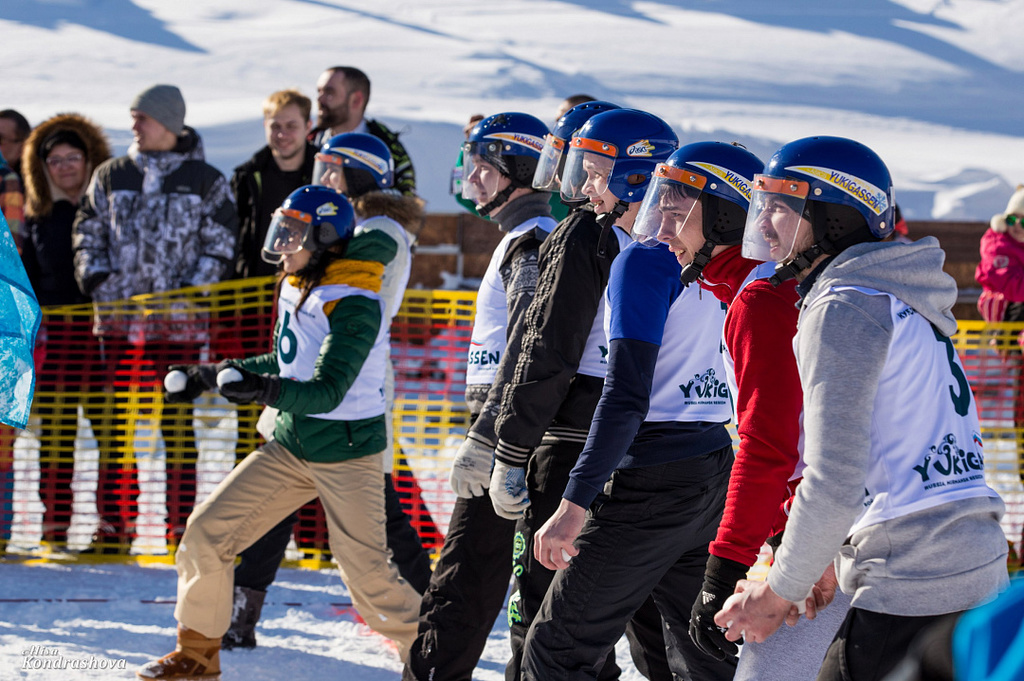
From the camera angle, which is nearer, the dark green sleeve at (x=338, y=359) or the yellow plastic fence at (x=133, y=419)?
the dark green sleeve at (x=338, y=359)

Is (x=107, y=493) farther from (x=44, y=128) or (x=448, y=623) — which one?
(x=448, y=623)

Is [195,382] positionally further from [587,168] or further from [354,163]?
[587,168]

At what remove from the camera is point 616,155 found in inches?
131

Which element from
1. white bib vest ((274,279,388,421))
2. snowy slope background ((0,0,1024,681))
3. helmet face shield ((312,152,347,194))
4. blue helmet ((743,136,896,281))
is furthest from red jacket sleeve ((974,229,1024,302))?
snowy slope background ((0,0,1024,681))

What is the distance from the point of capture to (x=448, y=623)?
11.7 feet

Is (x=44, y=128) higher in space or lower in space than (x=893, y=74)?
lower

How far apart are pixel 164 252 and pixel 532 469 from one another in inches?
146

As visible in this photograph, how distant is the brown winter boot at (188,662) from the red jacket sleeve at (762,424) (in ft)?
7.80

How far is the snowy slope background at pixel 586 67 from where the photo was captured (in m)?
33.4

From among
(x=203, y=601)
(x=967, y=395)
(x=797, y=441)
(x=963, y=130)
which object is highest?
(x=963, y=130)

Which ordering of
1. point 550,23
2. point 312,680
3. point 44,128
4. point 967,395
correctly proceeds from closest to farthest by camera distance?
point 967,395
point 312,680
point 44,128
point 550,23

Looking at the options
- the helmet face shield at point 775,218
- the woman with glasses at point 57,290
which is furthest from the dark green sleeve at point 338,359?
the woman with glasses at point 57,290

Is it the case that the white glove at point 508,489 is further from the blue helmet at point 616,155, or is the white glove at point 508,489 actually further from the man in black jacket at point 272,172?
the man in black jacket at point 272,172

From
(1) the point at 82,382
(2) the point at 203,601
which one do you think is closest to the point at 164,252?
(1) the point at 82,382
